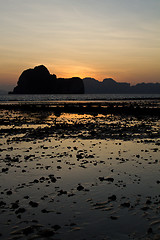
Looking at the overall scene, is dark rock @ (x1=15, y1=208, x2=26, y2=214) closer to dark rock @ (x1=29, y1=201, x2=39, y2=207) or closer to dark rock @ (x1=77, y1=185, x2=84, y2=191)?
dark rock @ (x1=29, y1=201, x2=39, y2=207)

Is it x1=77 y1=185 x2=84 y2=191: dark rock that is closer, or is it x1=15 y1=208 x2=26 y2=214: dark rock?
x1=15 y1=208 x2=26 y2=214: dark rock

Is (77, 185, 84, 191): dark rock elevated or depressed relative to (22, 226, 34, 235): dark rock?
elevated

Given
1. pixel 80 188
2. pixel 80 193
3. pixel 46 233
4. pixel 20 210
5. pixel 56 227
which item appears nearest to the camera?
pixel 46 233

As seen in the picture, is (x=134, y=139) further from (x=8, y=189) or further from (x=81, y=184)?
(x=8, y=189)

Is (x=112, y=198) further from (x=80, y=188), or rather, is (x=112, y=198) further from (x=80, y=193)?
(x=80, y=188)

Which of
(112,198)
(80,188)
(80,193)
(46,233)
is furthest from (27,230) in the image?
(80,188)

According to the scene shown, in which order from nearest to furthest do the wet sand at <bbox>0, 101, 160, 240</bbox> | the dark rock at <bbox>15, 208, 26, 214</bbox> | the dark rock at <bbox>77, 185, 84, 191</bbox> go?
the wet sand at <bbox>0, 101, 160, 240</bbox>
the dark rock at <bbox>15, 208, 26, 214</bbox>
the dark rock at <bbox>77, 185, 84, 191</bbox>

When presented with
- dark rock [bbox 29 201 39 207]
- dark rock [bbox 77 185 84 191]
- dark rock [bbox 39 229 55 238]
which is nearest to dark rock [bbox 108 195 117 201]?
dark rock [bbox 77 185 84 191]

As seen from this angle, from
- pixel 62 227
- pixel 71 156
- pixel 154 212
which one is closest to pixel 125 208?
pixel 154 212

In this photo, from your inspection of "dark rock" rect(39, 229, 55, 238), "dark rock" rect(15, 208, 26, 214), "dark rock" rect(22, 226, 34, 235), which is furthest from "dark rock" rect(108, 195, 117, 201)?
"dark rock" rect(22, 226, 34, 235)

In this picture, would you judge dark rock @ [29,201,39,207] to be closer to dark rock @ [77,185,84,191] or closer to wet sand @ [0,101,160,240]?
wet sand @ [0,101,160,240]

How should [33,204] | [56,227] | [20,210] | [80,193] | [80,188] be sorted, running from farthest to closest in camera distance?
[80,188] → [80,193] → [33,204] → [20,210] → [56,227]

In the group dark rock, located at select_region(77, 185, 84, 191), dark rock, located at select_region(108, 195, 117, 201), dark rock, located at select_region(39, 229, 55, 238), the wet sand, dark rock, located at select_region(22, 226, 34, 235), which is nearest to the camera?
dark rock, located at select_region(39, 229, 55, 238)

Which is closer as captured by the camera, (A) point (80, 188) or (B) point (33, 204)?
(B) point (33, 204)
